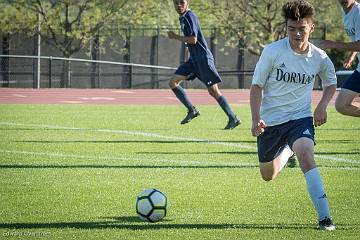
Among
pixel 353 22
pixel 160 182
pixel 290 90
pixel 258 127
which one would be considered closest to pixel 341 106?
pixel 353 22

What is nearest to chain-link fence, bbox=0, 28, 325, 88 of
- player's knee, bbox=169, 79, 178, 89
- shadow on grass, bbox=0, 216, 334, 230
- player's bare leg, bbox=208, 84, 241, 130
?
player's knee, bbox=169, 79, 178, 89

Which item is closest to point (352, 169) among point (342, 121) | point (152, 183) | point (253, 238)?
point (152, 183)

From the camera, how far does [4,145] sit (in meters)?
13.9

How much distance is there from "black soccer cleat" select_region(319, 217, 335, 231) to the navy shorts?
830 millimetres

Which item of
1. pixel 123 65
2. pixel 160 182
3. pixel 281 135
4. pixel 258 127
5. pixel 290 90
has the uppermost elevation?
pixel 290 90

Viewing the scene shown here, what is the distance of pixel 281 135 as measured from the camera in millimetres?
7973

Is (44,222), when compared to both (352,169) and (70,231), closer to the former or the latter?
(70,231)

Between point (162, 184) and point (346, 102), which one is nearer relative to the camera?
point (162, 184)

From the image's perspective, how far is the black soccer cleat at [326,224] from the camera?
7.12 metres

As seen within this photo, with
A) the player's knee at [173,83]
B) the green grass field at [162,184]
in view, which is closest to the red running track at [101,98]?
the green grass field at [162,184]

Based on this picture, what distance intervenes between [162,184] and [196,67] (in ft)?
26.1

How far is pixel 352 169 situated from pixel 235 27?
1378 inches

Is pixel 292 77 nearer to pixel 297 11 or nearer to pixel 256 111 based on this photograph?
pixel 256 111

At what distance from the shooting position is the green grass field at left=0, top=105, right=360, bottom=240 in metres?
7.24
